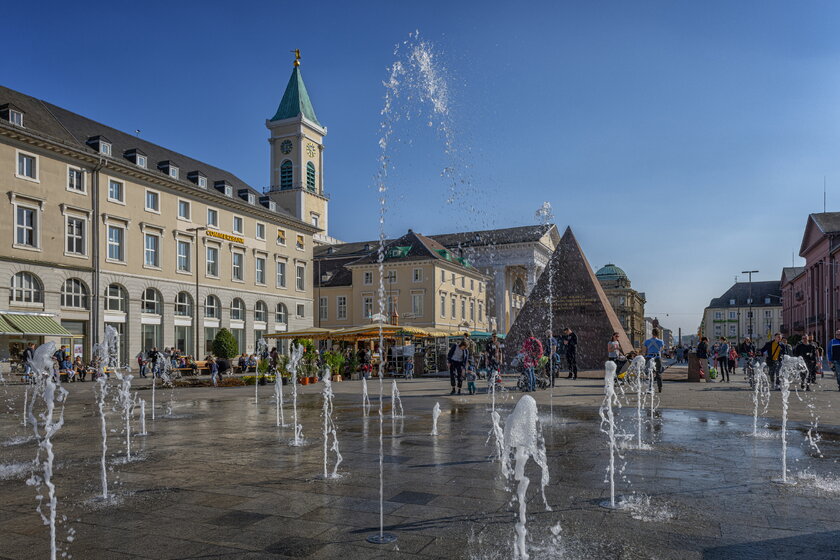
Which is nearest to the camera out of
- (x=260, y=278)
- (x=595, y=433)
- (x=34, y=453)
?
(x=34, y=453)

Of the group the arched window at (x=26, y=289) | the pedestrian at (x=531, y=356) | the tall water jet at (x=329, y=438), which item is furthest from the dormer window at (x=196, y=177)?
the tall water jet at (x=329, y=438)

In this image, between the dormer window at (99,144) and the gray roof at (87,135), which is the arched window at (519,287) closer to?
the gray roof at (87,135)

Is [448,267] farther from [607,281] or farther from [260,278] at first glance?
[607,281]

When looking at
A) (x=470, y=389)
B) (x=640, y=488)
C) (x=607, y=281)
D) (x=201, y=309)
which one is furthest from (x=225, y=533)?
(x=607, y=281)

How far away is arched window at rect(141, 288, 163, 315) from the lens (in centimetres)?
3871

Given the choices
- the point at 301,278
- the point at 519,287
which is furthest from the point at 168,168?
the point at 519,287

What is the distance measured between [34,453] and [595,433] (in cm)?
752

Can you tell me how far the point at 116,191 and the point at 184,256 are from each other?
6.33 meters

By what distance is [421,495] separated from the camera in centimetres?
564

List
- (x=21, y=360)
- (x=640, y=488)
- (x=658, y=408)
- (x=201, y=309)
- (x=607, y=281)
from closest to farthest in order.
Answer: (x=640, y=488) < (x=658, y=408) < (x=21, y=360) < (x=201, y=309) < (x=607, y=281)

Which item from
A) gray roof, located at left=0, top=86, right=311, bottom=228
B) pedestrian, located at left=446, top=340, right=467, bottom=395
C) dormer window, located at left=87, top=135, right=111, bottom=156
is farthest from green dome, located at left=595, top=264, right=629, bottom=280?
pedestrian, located at left=446, top=340, right=467, bottom=395

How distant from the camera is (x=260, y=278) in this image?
4916 centimetres

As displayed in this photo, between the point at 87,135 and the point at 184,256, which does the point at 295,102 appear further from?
the point at 87,135

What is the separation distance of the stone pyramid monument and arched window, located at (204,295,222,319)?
75.8 ft
